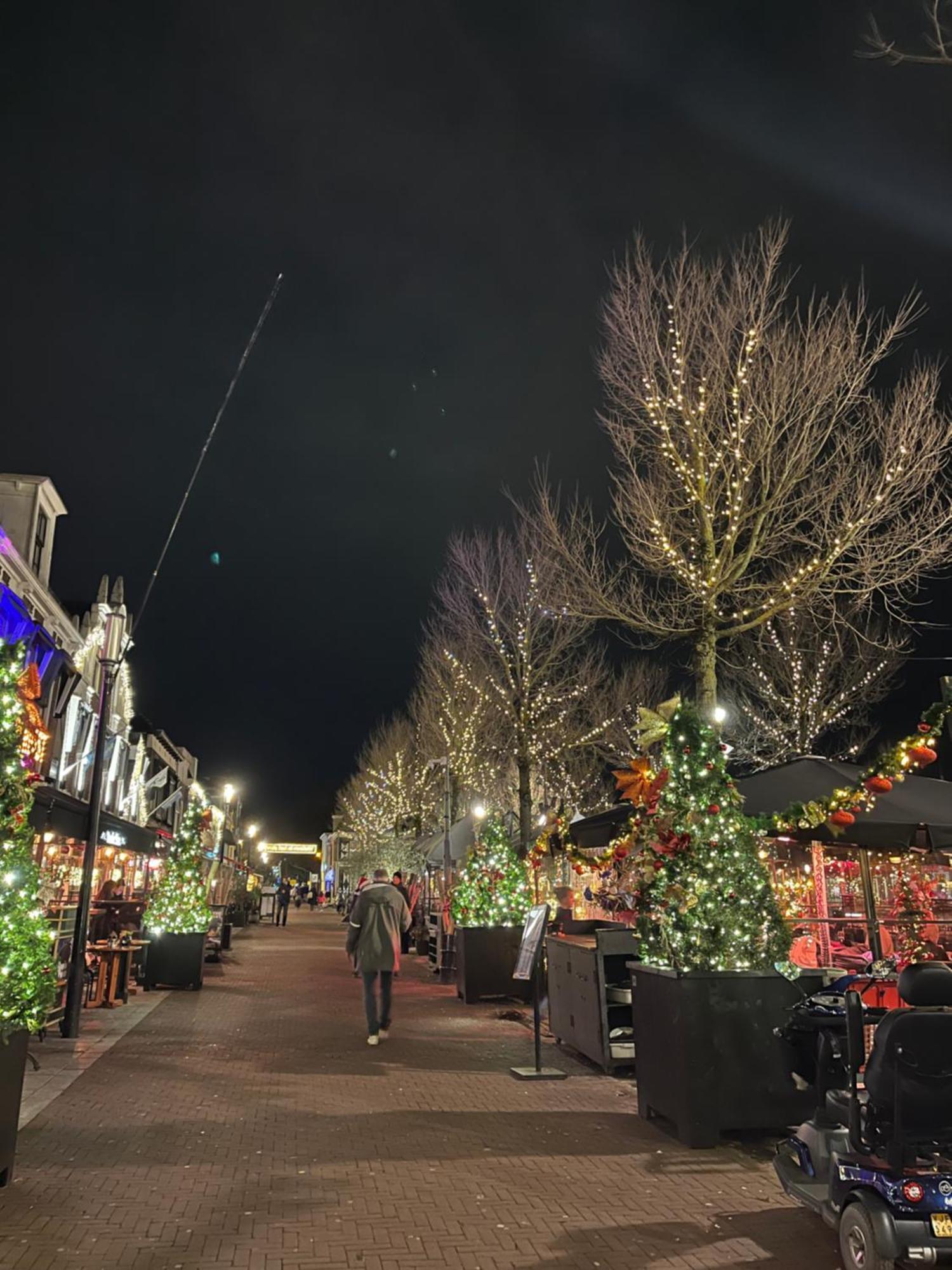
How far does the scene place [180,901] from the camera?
52.6ft

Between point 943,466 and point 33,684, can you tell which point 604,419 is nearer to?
point 943,466

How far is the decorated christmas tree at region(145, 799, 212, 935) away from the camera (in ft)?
52.7

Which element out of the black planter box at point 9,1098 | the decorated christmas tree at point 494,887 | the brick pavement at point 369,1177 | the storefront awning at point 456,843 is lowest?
the brick pavement at point 369,1177

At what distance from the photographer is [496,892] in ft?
48.9

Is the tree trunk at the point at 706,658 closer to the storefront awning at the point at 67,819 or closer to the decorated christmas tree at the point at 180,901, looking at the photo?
the storefront awning at the point at 67,819

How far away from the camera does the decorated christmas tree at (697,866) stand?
6996 millimetres

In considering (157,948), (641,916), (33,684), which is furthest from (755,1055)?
(157,948)

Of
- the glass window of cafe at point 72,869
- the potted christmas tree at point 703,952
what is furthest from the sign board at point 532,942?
the glass window of cafe at point 72,869

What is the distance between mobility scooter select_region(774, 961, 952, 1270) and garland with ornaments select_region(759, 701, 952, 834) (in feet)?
12.7

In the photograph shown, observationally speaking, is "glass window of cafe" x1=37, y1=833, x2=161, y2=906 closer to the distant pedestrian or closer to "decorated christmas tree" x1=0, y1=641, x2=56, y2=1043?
"decorated christmas tree" x1=0, y1=641, x2=56, y2=1043

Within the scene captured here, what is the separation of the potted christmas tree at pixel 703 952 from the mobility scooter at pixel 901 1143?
66.6 inches

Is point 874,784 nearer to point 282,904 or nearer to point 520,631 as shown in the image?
point 520,631

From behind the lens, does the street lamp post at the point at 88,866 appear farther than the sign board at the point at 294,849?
No

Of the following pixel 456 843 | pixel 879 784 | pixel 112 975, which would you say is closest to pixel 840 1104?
pixel 879 784
